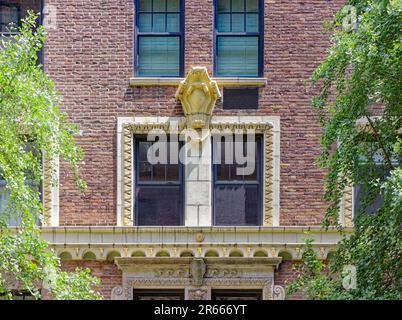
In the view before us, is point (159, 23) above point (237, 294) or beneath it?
above

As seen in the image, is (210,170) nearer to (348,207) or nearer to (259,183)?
(259,183)

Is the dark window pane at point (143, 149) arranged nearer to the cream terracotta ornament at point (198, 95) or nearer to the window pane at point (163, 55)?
the cream terracotta ornament at point (198, 95)

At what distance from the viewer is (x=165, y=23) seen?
1069 inches

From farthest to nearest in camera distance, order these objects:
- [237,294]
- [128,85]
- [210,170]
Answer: [128,85] < [210,170] < [237,294]

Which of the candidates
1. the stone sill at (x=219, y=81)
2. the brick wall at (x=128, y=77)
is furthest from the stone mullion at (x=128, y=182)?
the stone sill at (x=219, y=81)

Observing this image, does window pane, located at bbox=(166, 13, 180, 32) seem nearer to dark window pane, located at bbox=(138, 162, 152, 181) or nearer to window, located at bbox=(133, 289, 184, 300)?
dark window pane, located at bbox=(138, 162, 152, 181)

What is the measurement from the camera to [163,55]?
88.8 feet

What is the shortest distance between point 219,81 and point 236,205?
2606 millimetres

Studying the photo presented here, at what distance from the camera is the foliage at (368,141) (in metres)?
20.3

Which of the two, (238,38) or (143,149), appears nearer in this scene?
(143,149)

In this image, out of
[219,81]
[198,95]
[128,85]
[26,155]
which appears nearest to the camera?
[26,155]

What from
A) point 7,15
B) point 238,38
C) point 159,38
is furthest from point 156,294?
point 7,15

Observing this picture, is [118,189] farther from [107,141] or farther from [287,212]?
[287,212]

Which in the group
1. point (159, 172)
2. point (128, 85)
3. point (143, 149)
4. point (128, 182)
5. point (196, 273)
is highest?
point (128, 85)
